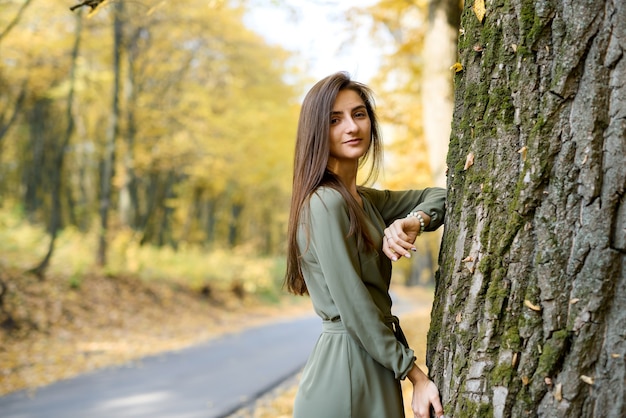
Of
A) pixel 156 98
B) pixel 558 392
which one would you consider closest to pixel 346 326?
pixel 558 392

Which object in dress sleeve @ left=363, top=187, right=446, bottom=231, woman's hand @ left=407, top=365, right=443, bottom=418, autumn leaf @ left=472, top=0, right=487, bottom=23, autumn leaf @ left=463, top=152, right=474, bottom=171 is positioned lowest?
woman's hand @ left=407, top=365, right=443, bottom=418

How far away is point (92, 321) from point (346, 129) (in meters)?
11.2

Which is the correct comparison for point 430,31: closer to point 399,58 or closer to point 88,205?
point 399,58

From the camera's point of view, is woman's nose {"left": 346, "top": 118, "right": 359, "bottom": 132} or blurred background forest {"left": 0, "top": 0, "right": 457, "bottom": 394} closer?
woman's nose {"left": 346, "top": 118, "right": 359, "bottom": 132}

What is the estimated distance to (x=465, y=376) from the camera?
1.92 m

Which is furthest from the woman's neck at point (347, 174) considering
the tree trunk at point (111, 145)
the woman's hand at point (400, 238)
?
the tree trunk at point (111, 145)

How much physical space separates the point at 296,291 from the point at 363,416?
2.07ft

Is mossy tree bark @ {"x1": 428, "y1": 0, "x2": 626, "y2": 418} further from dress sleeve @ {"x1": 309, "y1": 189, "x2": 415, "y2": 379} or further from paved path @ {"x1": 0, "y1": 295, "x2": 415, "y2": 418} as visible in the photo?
paved path @ {"x1": 0, "y1": 295, "x2": 415, "y2": 418}

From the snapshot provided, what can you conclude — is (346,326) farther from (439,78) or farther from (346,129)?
(439,78)

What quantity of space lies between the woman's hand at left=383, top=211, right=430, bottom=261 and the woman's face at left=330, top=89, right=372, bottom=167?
0.34 metres

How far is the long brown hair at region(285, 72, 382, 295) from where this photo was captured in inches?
87.4

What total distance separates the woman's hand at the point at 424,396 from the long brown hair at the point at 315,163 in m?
0.48

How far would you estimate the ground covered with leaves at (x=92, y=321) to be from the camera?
9073 millimetres

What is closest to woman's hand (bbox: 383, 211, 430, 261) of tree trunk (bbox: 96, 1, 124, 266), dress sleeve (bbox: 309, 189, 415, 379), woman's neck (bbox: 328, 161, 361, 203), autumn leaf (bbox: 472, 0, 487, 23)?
dress sleeve (bbox: 309, 189, 415, 379)
